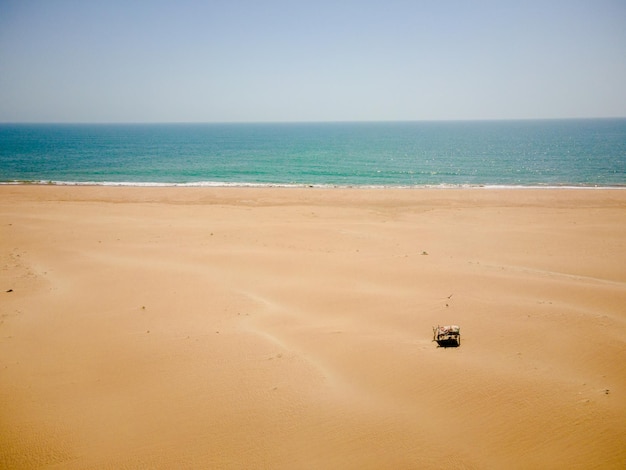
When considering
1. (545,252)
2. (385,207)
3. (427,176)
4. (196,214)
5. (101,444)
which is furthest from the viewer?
(427,176)

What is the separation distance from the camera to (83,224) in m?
19.0

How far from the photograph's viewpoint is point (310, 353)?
7281 mm

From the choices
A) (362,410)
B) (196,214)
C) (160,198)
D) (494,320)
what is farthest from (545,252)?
(160,198)

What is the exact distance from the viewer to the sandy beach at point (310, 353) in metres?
5.01

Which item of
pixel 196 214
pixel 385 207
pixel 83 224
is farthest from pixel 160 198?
pixel 385 207

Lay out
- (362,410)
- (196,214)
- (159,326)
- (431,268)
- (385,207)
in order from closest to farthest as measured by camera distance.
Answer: (362,410)
(159,326)
(431,268)
(196,214)
(385,207)

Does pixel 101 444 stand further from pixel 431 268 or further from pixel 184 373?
pixel 431 268

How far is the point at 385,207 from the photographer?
26.3 m

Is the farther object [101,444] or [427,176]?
[427,176]

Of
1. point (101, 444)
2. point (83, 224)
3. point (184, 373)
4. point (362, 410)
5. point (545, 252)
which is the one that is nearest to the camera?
point (101, 444)

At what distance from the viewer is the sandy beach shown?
501 cm

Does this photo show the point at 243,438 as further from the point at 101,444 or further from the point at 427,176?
the point at 427,176

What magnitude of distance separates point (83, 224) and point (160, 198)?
10926 millimetres

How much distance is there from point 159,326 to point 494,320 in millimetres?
7814
